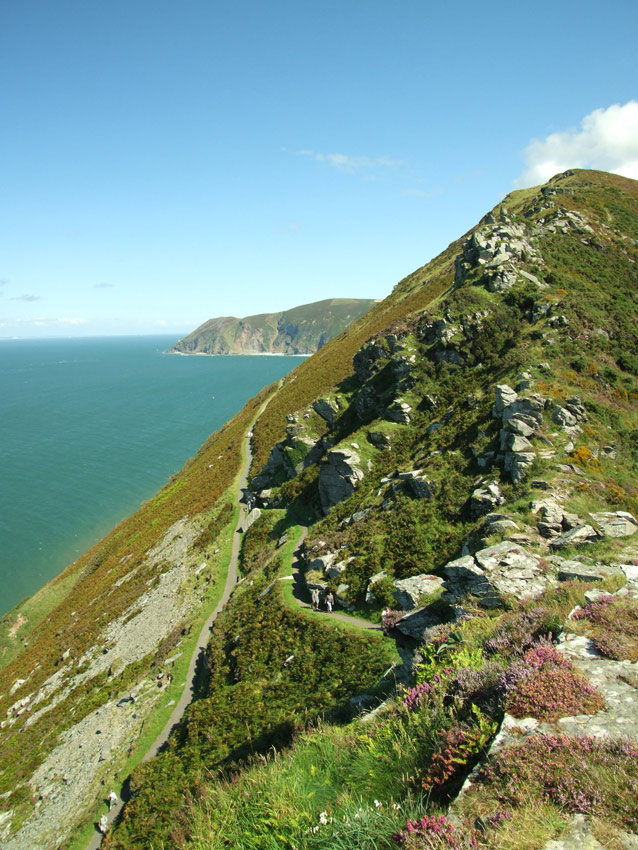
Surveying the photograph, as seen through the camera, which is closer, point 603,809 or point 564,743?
point 603,809

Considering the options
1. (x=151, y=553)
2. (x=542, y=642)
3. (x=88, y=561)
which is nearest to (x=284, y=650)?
(x=542, y=642)

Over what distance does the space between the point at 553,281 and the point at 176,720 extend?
38.4 m

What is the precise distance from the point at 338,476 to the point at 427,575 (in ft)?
52.3

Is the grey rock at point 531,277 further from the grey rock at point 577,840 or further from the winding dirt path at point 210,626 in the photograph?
the grey rock at point 577,840

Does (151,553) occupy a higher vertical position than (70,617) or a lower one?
higher

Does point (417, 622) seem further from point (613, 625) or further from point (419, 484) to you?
point (419, 484)

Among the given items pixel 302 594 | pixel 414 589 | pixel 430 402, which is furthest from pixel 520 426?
pixel 302 594

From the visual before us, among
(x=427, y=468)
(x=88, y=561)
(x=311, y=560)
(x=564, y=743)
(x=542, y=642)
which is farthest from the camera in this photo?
(x=88, y=561)

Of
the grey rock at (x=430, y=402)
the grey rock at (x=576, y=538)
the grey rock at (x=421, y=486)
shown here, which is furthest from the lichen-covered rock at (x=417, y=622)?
the grey rock at (x=430, y=402)

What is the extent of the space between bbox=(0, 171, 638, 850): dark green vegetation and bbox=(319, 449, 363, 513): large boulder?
0.54 ft

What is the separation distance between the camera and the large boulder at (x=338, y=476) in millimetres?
30531

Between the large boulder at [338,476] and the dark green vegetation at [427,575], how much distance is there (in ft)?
0.54

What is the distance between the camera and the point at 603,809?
363 cm

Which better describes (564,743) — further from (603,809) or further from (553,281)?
(553,281)
